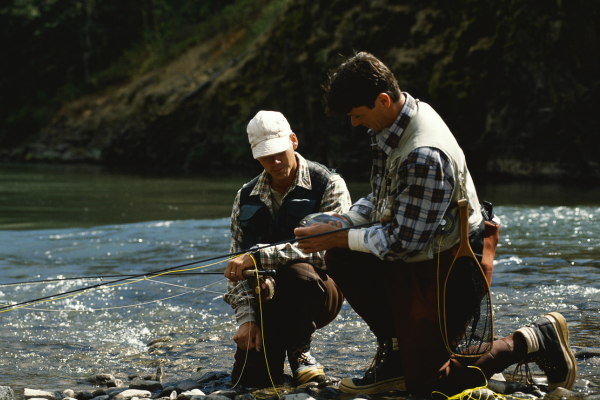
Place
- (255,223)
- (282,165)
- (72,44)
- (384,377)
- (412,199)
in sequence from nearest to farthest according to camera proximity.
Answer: (412,199) < (384,377) < (282,165) < (255,223) < (72,44)

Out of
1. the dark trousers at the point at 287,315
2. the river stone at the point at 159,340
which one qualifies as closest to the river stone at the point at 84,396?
the dark trousers at the point at 287,315

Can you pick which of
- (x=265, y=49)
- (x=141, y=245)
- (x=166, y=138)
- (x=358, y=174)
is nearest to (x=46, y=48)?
(x=166, y=138)

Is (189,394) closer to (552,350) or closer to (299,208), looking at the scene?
(299,208)

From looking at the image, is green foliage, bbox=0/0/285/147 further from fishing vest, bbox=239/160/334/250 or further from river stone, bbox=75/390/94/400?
river stone, bbox=75/390/94/400

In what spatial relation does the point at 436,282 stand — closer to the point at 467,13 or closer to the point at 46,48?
the point at 467,13

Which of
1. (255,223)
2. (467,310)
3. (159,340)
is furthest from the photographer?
(159,340)

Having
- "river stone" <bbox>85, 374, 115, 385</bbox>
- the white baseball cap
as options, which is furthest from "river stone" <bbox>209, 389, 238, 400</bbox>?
the white baseball cap

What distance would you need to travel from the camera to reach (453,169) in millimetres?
2797

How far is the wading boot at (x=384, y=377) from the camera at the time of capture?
3.22 m

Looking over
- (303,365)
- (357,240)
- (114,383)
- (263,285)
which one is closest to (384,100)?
(357,240)

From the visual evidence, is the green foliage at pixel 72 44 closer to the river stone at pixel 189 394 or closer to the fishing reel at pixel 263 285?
the fishing reel at pixel 263 285

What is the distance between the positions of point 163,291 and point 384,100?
4.10 m

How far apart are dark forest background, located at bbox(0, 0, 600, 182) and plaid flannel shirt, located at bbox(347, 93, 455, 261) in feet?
20.1

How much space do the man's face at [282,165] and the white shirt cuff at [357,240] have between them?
2.33 ft
